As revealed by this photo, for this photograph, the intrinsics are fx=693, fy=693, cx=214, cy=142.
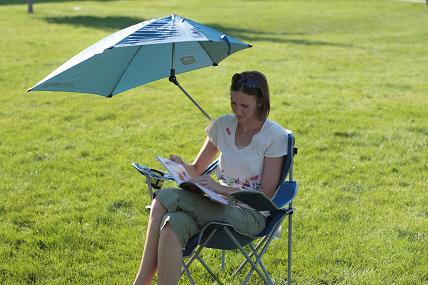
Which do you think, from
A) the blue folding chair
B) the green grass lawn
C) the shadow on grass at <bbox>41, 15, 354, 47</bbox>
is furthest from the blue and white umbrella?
the shadow on grass at <bbox>41, 15, 354, 47</bbox>

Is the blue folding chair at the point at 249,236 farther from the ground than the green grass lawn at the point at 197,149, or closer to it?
farther from the ground

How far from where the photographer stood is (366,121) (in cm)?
753

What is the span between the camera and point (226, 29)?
18.2 meters

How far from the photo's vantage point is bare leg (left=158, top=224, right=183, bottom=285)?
311cm

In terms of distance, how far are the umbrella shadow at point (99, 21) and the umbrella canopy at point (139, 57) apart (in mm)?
13878

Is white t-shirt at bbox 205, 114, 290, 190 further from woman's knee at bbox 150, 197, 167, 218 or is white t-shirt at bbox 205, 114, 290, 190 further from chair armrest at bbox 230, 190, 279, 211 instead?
woman's knee at bbox 150, 197, 167, 218

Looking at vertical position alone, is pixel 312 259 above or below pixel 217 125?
below

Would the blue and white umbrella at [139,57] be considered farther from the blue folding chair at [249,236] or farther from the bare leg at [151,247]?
the bare leg at [151,247]

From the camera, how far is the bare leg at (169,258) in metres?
3.11

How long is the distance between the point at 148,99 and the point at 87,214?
408cm

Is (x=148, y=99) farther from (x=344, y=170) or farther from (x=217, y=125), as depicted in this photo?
(x=217, y=125)

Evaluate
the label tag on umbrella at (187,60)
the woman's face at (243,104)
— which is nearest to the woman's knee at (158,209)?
the woman's face at (243,104)

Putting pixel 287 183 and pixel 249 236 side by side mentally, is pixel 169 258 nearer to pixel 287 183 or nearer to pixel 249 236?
pixel 249 236

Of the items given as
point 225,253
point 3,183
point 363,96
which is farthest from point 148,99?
point 225,253
